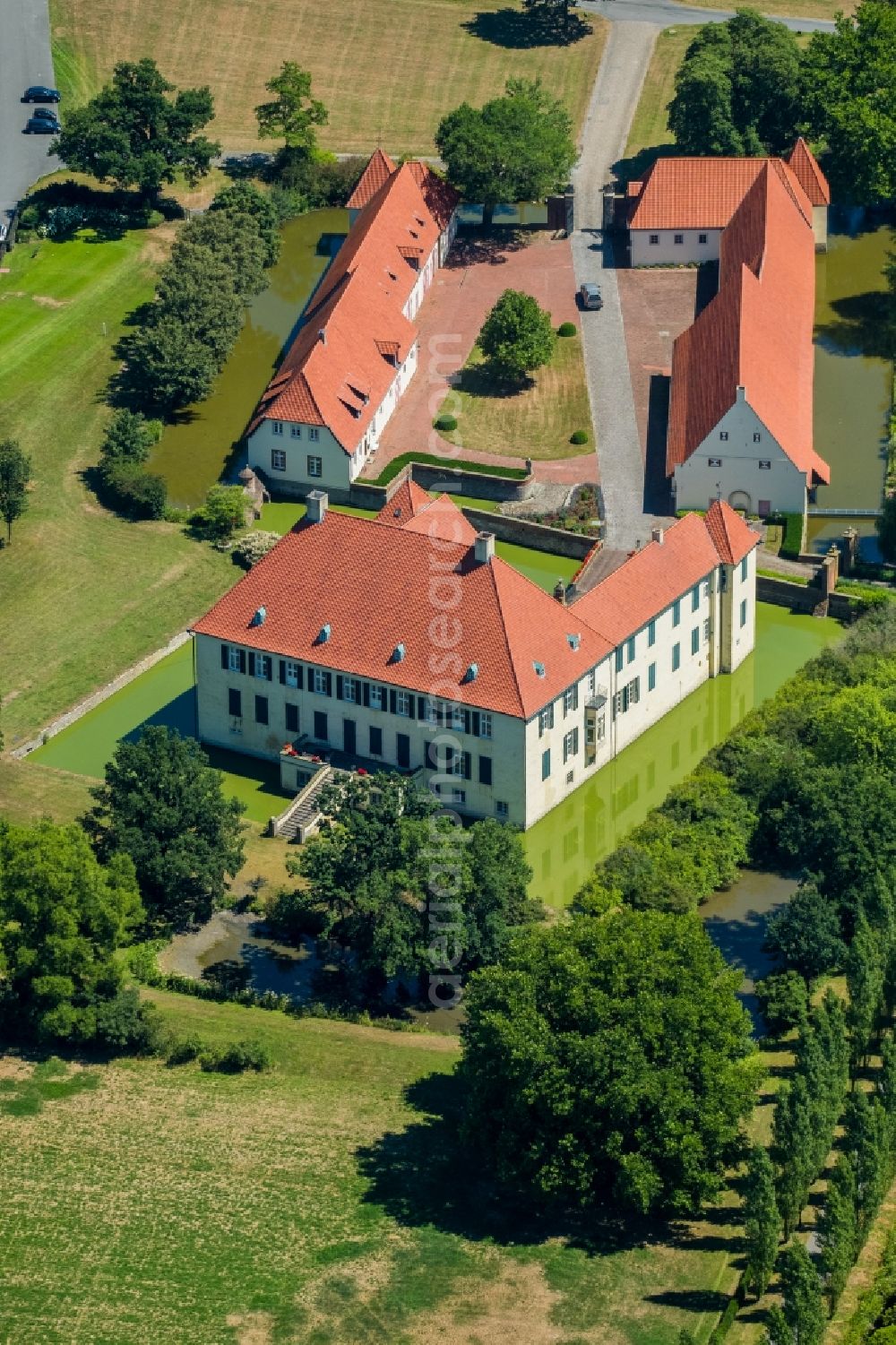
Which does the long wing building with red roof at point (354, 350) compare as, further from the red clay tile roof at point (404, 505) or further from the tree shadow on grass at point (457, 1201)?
the tree shadow on grass at point (457, 1201)

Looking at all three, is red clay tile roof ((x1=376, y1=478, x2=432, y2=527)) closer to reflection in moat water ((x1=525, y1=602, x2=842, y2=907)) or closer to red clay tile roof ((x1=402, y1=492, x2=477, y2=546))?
red clay tile roof ((x1=402, y1=492, x2=477, y2=546))

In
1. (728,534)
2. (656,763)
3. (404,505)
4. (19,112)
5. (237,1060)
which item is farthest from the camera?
(19,112)

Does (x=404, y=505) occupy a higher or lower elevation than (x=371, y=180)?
lower

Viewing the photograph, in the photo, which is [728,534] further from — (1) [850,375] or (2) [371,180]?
(2) [371,180]

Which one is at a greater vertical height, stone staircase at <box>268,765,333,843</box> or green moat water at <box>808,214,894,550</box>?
green moat water at <box>808,214,894,550</box>

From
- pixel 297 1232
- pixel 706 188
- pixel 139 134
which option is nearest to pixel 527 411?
pixel 706 188

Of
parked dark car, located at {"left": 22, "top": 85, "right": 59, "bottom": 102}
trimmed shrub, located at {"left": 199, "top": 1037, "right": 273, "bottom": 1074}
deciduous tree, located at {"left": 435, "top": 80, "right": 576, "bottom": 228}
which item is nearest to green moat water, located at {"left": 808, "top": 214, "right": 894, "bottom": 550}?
deciduous tree, located at {"left": 435, "top": 80, "right": 576, "bottom": 228}
